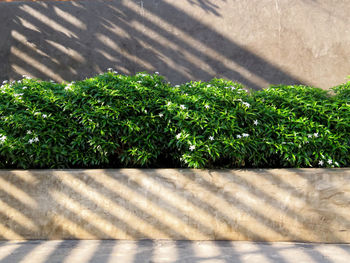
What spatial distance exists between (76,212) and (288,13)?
383cm

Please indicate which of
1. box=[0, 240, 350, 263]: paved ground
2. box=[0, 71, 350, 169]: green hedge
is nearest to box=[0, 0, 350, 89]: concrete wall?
box=[0, 71, 350, 169]: green hedge

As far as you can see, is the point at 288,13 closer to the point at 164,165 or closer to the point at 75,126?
the point at 164,165

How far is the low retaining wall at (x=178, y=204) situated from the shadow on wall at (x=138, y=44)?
80.7 inches

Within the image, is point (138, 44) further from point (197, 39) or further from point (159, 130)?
point (159, 130)

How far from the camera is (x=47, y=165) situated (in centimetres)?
278

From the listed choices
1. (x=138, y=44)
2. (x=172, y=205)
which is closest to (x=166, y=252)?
(x=172, y=205)

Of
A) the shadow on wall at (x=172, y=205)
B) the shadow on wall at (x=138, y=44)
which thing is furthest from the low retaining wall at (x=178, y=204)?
the shadow on wall at (x=138, y=44)

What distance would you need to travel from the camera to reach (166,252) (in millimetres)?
2260

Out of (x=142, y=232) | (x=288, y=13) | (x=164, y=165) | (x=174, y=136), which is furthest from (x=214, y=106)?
(x=288, y=13)

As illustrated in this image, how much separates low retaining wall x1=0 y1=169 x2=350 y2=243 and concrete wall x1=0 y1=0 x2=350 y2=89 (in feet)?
6.74

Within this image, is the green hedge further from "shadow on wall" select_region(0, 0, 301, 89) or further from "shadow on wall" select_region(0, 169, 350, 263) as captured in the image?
"shadow on wall" select_region(0, 0, 301, 89)

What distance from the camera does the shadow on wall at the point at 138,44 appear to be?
418 cm

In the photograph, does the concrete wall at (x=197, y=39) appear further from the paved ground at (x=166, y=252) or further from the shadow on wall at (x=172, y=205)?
the paved ground at (x=166, y=252)

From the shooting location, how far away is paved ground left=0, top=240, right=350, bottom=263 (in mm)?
2145
